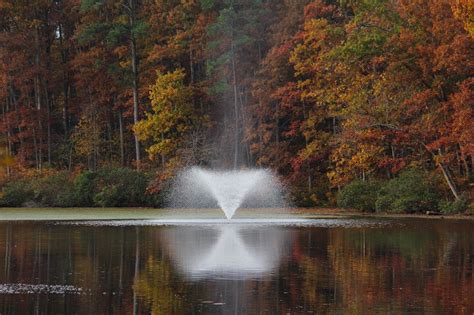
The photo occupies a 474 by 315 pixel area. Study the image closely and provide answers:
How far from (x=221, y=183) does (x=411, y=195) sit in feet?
35.0

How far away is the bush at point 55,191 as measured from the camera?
5731 centimetres

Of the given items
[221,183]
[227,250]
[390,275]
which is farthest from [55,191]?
[390,275]

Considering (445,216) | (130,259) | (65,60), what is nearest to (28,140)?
(65,60)

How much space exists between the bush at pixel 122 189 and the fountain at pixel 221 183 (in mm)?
1965

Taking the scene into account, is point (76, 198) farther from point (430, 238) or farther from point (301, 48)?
point (430, 238)

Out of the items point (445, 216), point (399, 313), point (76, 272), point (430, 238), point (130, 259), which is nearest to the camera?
point (399, 313)

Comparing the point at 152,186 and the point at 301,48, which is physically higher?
the point at 301,48

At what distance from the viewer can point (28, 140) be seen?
2793 inches

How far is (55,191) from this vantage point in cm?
5803

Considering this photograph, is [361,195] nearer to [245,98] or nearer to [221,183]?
[221,183]

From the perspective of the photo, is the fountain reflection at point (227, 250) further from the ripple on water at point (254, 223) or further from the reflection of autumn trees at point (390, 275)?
the ripple on water at point (254, 223)

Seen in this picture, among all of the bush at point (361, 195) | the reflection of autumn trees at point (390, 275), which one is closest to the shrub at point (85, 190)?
the bush at point (361, 195)

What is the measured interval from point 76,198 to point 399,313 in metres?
45.3

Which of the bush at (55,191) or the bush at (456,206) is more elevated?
the bush at (55,191)
